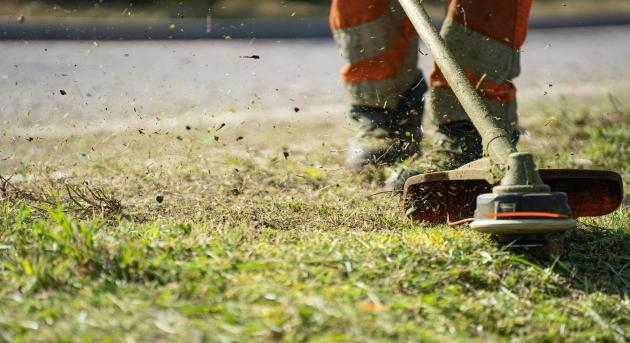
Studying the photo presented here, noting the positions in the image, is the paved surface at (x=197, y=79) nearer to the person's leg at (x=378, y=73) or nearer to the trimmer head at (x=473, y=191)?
the person's leg at (x=378, y=73)

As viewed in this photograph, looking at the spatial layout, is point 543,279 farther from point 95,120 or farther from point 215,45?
point 215,45

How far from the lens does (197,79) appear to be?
20.8 ft

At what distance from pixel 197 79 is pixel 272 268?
13.9 ft

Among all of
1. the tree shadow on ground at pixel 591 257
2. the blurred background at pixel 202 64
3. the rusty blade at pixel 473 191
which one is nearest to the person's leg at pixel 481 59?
the rusty blade at pixel 473 191

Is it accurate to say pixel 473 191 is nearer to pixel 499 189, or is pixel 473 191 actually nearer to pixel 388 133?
pixel 499 189

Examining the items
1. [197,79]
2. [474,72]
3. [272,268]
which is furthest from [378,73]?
[197,79]

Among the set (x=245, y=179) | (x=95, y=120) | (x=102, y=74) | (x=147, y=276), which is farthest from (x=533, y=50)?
(x=147, y=276)

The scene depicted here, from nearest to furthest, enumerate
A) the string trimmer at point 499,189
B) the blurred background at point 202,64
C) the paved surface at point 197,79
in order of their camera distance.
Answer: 1. the string trimmer at point 499,189
2. the paved surface at point 197,79
3. the blurred background at point 202,64

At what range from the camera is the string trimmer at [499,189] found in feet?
7.83

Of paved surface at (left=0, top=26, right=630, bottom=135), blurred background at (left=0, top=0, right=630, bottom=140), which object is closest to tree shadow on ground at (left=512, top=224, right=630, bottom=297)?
blurred background at (left=0, top=0, right=630, bottom=140)

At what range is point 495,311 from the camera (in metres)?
2.16

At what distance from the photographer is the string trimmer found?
2.39 meters

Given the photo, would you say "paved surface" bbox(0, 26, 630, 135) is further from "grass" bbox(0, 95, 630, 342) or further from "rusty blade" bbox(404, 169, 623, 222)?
"rusty blade" bbox(404, 169, 623, 222)

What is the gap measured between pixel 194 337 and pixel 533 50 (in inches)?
275
